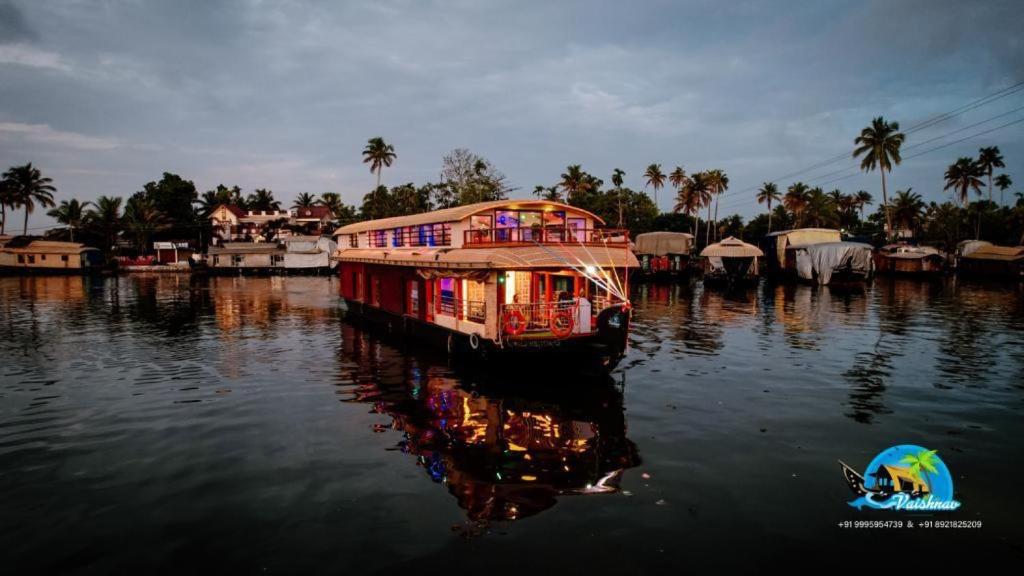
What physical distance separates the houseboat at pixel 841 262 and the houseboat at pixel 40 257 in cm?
8652

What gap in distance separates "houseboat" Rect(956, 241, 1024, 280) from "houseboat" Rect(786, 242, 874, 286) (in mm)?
17977

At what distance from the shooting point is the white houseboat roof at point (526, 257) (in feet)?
52.3

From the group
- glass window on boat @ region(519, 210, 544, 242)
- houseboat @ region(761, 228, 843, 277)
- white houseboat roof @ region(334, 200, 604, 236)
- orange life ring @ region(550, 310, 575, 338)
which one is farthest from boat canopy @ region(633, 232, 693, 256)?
orange life ring @ region(550, 310, 575, 338)

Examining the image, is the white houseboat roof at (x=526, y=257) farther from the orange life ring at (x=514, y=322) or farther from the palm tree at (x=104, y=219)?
the palm tree at (x=104, y=219)

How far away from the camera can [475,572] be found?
7316 millimetres

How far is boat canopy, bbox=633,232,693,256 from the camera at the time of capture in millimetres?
58188

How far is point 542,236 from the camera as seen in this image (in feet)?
60.1

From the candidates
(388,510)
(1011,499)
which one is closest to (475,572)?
(388,510)

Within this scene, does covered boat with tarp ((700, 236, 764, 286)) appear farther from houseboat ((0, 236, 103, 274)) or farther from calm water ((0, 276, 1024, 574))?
houseboat ((0, 236, 103, 274))

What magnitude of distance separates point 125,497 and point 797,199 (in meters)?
88.2

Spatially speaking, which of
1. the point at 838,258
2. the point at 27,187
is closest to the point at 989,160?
the point at 838,258

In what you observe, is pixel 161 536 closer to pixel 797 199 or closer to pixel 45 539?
pixel 45 539

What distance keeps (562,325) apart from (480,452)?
575 cm

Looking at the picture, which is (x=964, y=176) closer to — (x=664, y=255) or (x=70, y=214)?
(x=664, y=255)
